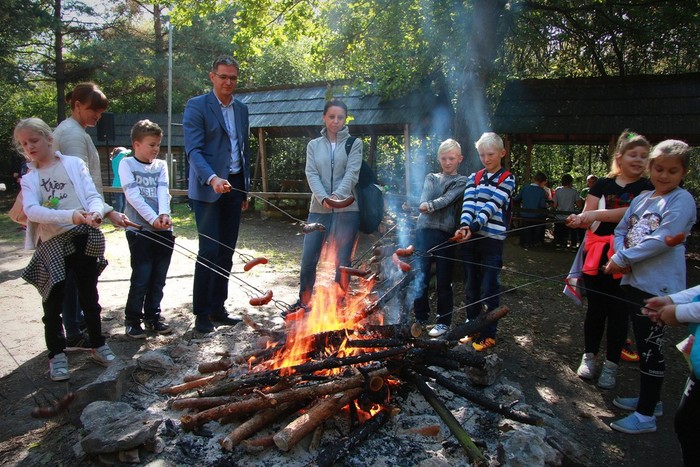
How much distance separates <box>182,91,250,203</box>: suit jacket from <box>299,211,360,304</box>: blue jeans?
104 cm

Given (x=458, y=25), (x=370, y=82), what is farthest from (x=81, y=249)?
(x=370, y=82)

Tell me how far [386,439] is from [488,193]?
2.53m

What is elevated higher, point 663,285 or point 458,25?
point 458,25

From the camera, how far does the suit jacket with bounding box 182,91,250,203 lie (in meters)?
4.47

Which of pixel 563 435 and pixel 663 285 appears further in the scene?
pixel 663 285

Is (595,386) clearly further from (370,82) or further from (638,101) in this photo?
(370,82)

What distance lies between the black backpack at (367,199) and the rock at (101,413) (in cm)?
272

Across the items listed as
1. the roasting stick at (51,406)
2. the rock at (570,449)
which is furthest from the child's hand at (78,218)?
the rock at (570,449)

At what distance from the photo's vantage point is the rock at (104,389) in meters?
3.01

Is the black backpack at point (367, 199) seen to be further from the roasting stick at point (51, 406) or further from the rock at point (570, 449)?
the roasting stick at point (51, 406)

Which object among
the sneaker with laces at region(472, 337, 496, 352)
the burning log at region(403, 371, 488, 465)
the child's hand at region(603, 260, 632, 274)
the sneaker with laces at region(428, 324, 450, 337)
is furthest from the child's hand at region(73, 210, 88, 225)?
the child's hand at region(603, 260, 632, 274)

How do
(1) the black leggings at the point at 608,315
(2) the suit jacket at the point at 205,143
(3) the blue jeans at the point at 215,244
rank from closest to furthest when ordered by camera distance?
(1) the black leggings at the point at 608,315, (2) the suit jacket at the point at 205,143, (3) the blue jeans at the point at 215,244

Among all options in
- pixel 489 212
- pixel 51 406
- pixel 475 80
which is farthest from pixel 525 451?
pixel 475 80

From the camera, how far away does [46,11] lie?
64.2 feet
